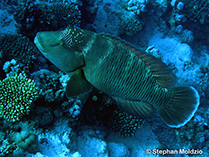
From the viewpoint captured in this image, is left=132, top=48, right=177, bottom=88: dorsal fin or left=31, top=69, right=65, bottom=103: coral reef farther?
left=31, top=69, right=65, bottom=103: coral reef

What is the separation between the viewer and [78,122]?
3.86 meters

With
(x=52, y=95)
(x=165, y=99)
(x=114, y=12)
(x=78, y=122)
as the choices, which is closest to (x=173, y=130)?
(x=165, y=99)

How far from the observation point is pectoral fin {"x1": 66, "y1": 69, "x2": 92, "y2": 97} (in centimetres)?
271

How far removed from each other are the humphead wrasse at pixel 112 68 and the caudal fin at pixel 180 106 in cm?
2

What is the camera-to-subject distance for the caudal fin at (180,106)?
3061mm

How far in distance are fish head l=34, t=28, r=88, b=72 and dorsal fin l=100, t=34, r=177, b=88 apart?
63cm

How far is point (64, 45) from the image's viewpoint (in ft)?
9.32

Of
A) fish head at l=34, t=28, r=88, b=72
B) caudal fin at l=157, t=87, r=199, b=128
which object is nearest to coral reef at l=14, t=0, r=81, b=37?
fish head at l=34, t=28, r=88, b=72

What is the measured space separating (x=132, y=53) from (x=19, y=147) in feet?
8.98

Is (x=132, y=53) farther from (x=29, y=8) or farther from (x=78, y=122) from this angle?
(x=29, y=8)

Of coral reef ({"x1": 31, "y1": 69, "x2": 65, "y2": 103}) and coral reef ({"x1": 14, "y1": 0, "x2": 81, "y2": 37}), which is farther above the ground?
coral reef ({"x1": 14, "y1": 0, "x2": 81, "y2": 37})

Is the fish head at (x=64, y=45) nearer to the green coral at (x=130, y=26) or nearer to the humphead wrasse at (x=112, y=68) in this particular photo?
the humphead wrasse at (x=112, y=68)

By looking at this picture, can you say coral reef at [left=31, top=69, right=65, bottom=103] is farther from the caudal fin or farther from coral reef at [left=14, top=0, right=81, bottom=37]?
the caudal fin

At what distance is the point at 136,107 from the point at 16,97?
2.48 m
